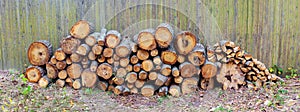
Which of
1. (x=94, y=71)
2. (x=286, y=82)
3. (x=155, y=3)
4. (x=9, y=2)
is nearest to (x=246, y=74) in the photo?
(x=286, y=82)

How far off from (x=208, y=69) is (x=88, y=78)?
1.90m

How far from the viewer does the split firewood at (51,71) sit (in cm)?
481

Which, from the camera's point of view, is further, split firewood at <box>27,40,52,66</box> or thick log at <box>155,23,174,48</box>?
split firewood at <box>27,40,52,66</box>

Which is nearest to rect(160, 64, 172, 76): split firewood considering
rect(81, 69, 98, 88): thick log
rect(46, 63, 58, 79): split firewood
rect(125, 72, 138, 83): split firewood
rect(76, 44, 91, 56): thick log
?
rect(125, 72, 138, 83): split firewood

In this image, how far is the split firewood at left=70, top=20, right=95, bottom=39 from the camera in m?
4.73

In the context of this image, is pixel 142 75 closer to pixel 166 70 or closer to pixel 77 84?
pixel 166 70

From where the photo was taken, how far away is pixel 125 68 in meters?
4.65

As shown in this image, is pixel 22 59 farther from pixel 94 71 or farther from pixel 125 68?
pixel 125 68

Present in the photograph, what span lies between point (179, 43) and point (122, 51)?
882 millimetres

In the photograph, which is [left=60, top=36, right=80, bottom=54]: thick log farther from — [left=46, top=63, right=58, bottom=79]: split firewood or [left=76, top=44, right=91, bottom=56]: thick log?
[left=46, top=63, right=58, bottom=79]: split firewood

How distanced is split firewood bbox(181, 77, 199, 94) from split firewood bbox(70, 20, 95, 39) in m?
1.71

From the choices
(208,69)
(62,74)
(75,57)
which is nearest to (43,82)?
(62,74)

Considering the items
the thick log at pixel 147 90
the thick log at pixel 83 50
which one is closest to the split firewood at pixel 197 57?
the thick log at pixel 147 90

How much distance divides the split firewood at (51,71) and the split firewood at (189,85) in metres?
2.04
